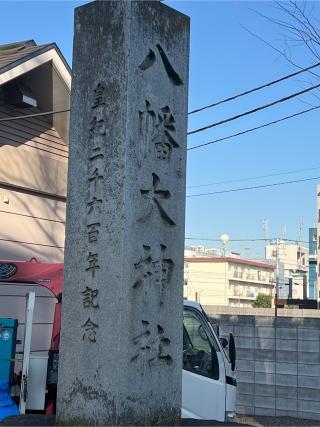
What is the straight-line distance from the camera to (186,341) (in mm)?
7520

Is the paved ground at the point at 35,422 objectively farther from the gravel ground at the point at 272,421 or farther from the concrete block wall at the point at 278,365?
the concrete block wall at the point at 278,365

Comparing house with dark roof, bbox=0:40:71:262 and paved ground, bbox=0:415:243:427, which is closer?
paved ground, bbox=0:415:243:427

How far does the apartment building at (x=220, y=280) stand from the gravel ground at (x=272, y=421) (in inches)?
3209

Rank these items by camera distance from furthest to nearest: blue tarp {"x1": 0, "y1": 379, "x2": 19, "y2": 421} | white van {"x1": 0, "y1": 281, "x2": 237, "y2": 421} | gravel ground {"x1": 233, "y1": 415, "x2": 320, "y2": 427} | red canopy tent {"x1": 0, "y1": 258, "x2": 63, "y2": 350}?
gravel ground {"x1": 233, "y1": 415, "x2": 320, "y2": 427}
white van {"x1": 0, "y1": 281, "x2": 237, "y2": 421}
red canopy tent {"x1": 0, "y1": 258, "x2": 63, "y2": 350}
blue tarp {"x1": 0, "y1": 379, "x2": 19, "y2": 421}

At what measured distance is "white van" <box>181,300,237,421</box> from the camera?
743 cm

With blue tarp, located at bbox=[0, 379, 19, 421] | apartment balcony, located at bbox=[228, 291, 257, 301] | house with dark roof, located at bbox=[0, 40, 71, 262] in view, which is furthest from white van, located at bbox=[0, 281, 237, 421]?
apartment balcony, located at bbox=[228, 291, 257, 301]

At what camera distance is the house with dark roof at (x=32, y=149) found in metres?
10.4

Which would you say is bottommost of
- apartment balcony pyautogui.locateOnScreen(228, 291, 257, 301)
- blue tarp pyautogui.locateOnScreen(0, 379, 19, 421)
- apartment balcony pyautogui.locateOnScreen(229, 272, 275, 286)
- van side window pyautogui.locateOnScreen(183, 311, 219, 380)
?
blue tarp pyautogui.locateOnScreen(0, 379, 19, 421)

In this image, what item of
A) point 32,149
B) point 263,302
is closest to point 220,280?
point 263,302

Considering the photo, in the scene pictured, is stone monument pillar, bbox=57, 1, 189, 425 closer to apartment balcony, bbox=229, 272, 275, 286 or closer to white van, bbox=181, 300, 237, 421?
white van, bbox=181, 300, 237, 421

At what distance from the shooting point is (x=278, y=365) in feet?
38.6

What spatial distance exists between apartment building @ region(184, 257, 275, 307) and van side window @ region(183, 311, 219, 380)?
281 feet

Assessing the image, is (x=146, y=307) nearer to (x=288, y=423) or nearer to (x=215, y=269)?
(x=288, y=423)

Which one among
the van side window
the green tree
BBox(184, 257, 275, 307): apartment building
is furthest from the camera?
BBox(184, 257, 275, 307): apartment building
